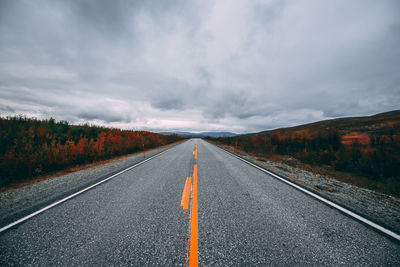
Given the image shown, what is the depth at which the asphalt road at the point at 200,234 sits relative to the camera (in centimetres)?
183

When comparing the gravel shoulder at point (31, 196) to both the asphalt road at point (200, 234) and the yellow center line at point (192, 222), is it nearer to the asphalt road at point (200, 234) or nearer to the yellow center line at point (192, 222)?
the asphalt road at point (200, 234)

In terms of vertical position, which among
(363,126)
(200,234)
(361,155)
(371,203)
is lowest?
(371,203)

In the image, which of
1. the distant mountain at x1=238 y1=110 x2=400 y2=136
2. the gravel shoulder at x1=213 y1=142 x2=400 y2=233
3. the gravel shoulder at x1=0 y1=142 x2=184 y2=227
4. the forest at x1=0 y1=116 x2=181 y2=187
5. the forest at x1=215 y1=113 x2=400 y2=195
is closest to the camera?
the gravel shoulder at x1=213 y1=142 x2=400 y2=233

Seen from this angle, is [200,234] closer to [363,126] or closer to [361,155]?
[361,155]

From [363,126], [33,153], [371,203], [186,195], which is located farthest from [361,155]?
[363,126]

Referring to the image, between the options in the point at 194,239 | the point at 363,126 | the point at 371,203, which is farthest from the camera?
the point at 363,126

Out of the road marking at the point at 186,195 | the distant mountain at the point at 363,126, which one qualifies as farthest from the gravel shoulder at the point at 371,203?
the distant mountain at the point at 363,126

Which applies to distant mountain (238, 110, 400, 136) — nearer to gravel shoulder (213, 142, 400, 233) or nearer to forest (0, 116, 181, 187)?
gravel shoulder (213, 142, 400, 233)

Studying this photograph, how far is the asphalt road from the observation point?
183 centimetres

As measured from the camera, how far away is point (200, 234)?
226cm

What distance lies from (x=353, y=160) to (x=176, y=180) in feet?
31.8

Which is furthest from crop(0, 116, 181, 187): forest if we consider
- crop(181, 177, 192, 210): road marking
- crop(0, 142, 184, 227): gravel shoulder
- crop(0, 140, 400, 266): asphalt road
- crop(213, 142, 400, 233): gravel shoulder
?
crop(213, 142, 400, 233): gravel shoulder

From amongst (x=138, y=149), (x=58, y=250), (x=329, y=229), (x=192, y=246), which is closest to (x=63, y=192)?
(x=58, y=250)

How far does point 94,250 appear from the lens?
6.36 feet
